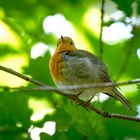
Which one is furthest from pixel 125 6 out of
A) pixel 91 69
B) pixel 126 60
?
pixel 91 69

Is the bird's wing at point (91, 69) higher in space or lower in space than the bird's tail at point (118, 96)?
higher

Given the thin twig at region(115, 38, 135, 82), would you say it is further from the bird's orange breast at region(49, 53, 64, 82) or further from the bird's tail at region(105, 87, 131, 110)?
the bird's orange breast at region(49, 53, 64, 82)

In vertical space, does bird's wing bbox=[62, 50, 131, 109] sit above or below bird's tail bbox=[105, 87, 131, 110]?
above

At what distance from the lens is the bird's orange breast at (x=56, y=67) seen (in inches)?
182

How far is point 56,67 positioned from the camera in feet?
15.7

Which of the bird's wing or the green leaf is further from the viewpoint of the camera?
the bird's wing

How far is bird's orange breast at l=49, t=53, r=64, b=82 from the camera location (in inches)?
182

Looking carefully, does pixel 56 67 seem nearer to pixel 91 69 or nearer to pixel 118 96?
pixel 91 69

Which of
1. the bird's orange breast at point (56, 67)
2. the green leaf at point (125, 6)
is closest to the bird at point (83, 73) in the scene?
the bird's orange breast at point (56, 67)

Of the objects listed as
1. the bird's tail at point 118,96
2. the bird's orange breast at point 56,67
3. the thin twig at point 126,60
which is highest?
the bird's orange breast at point 56,67

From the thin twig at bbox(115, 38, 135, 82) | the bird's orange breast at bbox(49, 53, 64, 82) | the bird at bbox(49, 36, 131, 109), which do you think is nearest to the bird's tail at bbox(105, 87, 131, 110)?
the bird at bbox(49, 36, 131, 109)

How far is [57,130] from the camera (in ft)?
12.6

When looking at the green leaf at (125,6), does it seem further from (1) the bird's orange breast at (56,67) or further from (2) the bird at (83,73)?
(1) the bird's orange breast at (56,67)

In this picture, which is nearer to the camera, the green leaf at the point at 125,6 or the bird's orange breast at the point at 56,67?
the green leaf at the point at 125,6
